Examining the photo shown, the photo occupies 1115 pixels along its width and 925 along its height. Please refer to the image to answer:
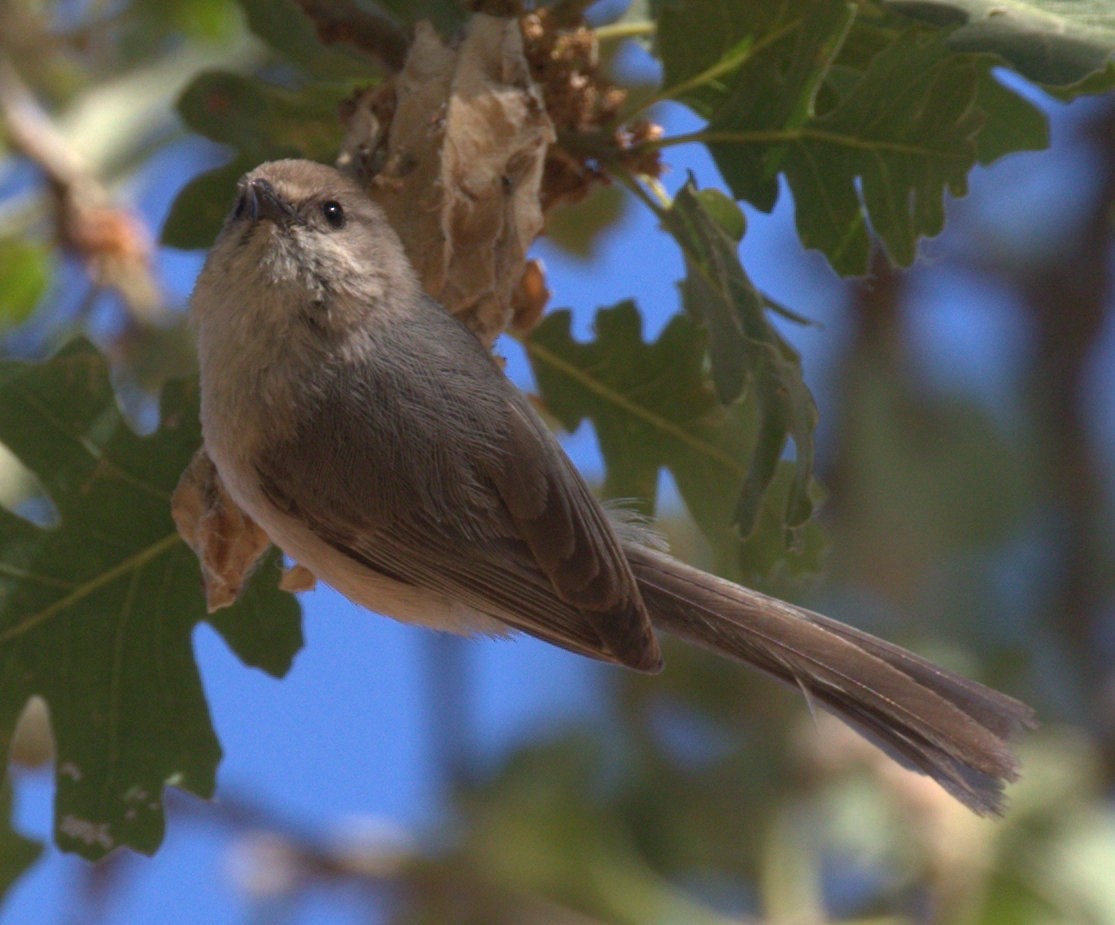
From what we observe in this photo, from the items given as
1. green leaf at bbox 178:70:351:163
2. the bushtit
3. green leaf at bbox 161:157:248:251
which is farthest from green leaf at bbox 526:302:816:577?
green leaf at bbox 161:157:248:251

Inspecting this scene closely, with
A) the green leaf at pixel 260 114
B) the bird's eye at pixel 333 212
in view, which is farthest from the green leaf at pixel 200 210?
the bird's eye at pixel 333 212

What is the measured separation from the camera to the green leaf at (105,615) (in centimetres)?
242

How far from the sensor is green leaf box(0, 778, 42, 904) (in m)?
2.83

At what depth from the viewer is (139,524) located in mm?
2428

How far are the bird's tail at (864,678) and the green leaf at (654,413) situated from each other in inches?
3.8

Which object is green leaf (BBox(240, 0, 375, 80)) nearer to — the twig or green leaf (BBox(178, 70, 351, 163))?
green leaf (BBox(178, 70, 351, 163))

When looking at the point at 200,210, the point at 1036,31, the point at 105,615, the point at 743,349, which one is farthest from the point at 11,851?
the point at 1036,31

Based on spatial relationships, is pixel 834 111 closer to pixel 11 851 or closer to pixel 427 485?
pixel 427 485

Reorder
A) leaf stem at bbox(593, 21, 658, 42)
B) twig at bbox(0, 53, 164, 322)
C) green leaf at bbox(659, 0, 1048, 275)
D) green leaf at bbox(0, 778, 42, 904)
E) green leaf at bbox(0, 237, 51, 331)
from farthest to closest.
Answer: green leaf at bbox(0, 237, 51, 331) < twig at bbox(0, 53, 164, 322) < green leaf at bbox(0, 778, 42, 904) < leaf stem at bbox(593, 21, 658, 42) < green leaf at bbox(659, 0, 1048, 275)

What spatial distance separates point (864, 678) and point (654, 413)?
23.4 inches

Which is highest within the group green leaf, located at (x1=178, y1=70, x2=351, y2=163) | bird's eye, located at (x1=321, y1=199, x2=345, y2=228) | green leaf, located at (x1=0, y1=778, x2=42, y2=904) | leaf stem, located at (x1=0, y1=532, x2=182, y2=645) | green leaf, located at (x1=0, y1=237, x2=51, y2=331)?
green leaf, located at (x1=178, y1=70, x2=351, y2=163)

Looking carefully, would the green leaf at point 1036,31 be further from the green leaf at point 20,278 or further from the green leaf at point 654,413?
the green leaf at point 20,278

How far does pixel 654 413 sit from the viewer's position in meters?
2.59

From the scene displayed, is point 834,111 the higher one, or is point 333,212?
point 834,111
